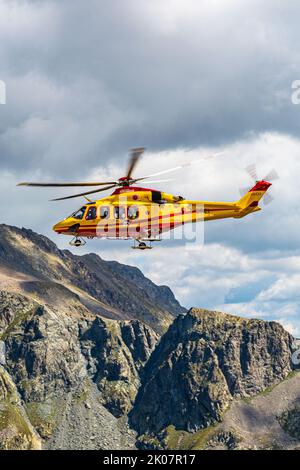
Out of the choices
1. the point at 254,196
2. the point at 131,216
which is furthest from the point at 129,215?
the point at 254,196

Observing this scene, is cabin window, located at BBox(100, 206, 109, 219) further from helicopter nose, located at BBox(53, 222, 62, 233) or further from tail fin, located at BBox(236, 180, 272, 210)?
tail fin, located at BBox(236, 180, 272, 210)

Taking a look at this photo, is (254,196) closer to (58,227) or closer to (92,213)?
(92,213)

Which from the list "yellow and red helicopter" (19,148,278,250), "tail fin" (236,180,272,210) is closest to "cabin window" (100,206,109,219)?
"yellow and red helicopter" (19,148,278,250)

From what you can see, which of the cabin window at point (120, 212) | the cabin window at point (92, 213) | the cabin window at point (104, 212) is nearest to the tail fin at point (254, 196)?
the cabin window at point (120, 212)

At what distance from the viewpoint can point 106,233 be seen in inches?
4274

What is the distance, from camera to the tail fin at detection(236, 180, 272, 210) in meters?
121

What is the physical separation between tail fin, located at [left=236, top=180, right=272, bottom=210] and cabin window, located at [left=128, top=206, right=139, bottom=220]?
848 inches

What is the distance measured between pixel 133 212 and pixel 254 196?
25.5 metres

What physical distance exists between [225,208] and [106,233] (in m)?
23.3

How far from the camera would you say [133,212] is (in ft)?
353

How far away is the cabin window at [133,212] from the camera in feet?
353

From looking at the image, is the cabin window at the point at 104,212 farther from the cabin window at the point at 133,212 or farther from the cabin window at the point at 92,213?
the cabin window at the point at 133,212
